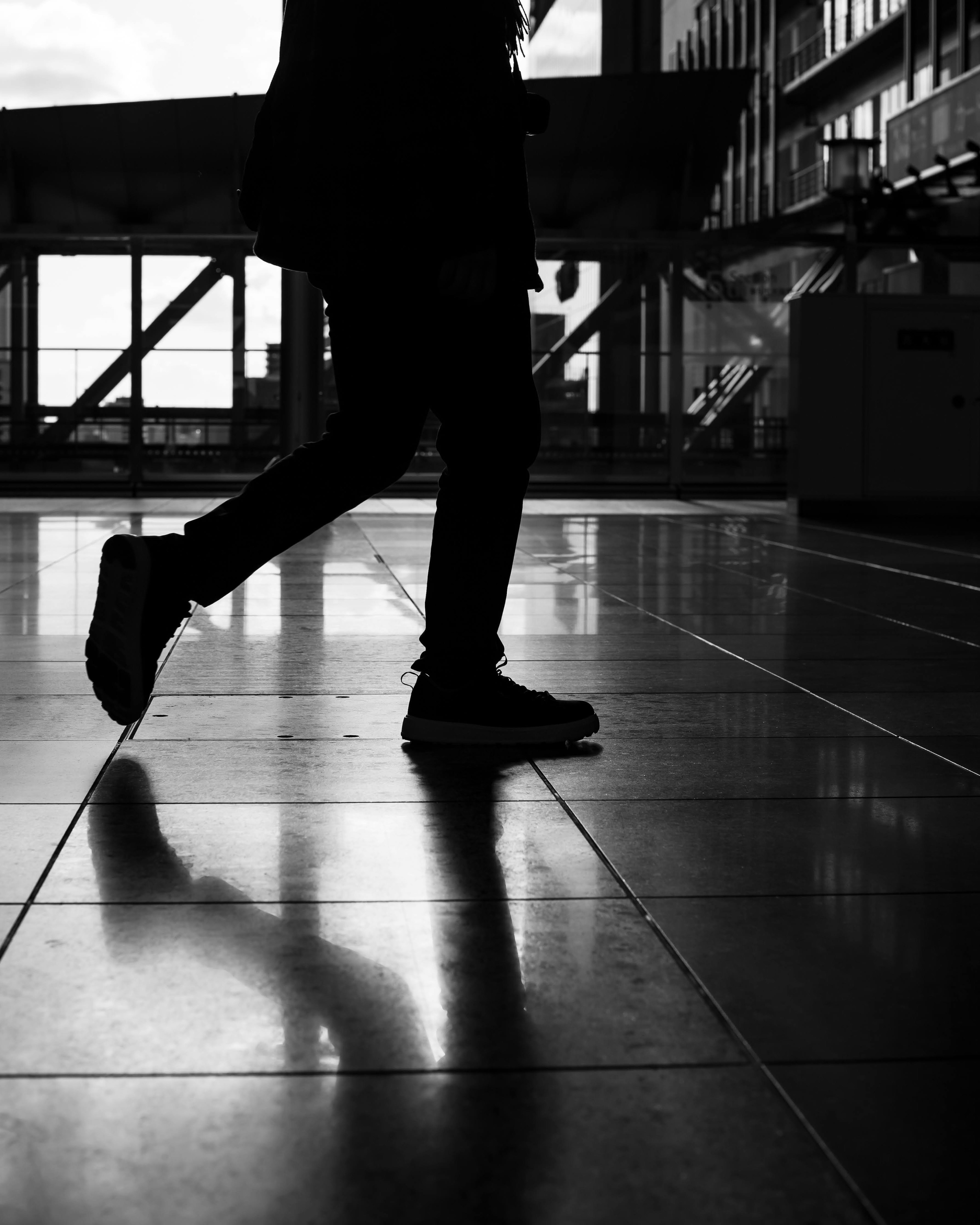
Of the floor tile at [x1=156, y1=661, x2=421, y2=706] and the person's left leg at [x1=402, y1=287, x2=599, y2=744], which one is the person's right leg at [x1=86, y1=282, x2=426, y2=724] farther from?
the floor tile at [x1=156, y1=661, x2=421, y2=706]

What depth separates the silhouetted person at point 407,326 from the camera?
111 inches

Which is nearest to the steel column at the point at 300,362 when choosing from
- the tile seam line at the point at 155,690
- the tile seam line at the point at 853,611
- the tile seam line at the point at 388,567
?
the tile seam line at the point at 388,567

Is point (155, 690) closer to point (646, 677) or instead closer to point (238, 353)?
point (646, 677)

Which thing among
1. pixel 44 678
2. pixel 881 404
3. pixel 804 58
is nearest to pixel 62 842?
pixel 44 678

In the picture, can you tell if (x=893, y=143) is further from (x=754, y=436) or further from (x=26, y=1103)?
(x=26, y=1103)

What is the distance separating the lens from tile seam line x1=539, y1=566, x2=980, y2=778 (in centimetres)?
285

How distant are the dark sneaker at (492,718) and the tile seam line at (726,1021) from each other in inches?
20.4

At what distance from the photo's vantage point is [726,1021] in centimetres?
153

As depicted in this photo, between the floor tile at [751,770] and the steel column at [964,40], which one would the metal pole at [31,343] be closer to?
the floor tile at [751,770]

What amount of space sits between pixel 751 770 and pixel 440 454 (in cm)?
77

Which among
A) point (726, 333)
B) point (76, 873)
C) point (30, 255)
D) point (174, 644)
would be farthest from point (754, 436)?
point (76, 873)

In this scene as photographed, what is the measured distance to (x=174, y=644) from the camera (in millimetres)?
4383

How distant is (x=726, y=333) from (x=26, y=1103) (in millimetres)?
15700

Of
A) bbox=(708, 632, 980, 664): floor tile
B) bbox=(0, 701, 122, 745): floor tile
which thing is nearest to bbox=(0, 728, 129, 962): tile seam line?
bbox=(0, 701, 122, 745): floor tile
